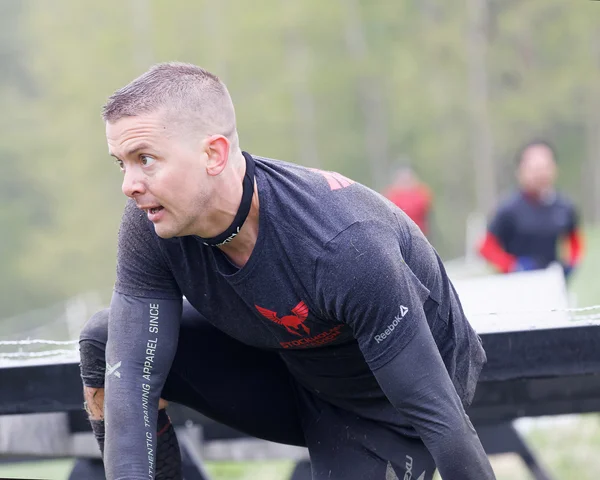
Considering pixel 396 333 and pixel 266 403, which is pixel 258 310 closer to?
pixel 396 333

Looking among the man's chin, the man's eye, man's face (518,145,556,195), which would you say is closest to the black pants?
the man's chin

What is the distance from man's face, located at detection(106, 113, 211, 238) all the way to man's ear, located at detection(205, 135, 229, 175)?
0.7 inches

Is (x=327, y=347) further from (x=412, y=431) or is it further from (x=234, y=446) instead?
(x=234, y=446)

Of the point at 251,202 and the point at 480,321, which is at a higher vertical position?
the point at 251,202

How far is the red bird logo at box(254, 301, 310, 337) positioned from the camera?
8.67ft

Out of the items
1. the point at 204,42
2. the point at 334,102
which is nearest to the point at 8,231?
the point at 204,42

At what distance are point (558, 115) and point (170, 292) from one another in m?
33.0

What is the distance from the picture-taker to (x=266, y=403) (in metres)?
3.13

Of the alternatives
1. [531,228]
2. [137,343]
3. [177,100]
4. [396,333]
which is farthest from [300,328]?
[531,228]

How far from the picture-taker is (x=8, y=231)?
39.8 metres

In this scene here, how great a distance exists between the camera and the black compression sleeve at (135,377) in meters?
2.61

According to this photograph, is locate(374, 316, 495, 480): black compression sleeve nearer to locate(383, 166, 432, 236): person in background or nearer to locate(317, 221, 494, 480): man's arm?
locate(317, 221, 494, 480): man's arm

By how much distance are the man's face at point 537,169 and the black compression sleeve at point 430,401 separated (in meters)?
5.71

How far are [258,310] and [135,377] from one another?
38 centimetres
